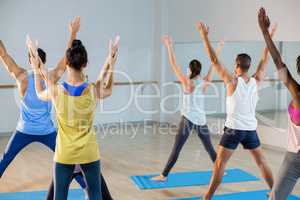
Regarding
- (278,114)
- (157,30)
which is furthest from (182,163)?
(157,30)

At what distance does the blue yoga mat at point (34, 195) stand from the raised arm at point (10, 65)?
105 cm

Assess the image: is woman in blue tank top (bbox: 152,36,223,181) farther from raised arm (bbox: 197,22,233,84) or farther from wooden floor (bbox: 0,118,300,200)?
raised arm (bbox: 197,22,233,84)

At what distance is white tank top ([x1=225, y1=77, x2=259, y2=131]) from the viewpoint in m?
3.21

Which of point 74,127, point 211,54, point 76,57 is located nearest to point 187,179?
point 211,54

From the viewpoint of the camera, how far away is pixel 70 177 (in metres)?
2.33

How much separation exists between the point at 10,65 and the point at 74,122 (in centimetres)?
115

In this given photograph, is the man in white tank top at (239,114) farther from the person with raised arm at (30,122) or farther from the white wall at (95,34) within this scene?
the white wall at (95,34)

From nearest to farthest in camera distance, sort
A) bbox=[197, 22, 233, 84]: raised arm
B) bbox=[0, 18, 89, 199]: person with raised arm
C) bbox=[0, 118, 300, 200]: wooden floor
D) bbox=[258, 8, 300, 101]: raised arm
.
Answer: bbox=[258, 8, 300, 101]: raised arm
bbox=[197, 22, 233, 84]: raised arm
bbox=[0, 18, 89, 199]: person with raised arm
bbox=[0, 118, 300, 200]: wooden floor

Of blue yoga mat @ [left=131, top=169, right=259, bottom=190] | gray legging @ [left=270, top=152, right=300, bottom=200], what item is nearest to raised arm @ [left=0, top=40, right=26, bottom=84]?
blue yoga mat @ [left=131, top=169, right=259, bottom=190]

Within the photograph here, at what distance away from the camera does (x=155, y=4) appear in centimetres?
775

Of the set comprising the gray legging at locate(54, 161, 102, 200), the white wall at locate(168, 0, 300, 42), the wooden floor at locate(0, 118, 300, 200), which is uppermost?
the white wall at locate(168, 0, 300, 42)

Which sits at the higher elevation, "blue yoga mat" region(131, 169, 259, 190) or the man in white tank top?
the man in white tank top

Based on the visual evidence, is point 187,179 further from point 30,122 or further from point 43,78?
point 43,78

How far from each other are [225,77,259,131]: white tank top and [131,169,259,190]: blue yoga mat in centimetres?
107
